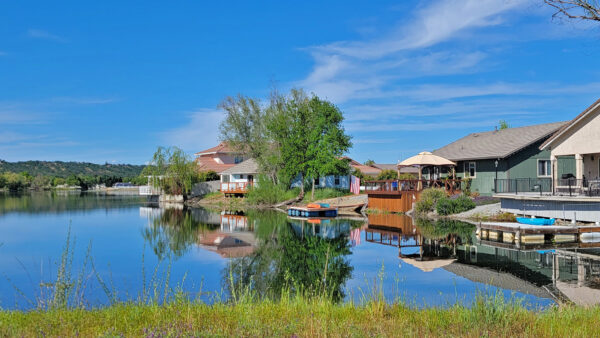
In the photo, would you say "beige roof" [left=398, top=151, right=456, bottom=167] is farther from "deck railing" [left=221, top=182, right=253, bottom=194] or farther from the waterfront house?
"deck railing" [left=221, top=182, right=253, bottom=194]

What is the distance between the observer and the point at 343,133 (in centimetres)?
5409

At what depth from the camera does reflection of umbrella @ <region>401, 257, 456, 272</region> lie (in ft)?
54.7

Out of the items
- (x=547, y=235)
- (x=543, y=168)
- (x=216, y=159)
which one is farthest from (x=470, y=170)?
(x=216, y=159)

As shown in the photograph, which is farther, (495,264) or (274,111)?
(274,111)

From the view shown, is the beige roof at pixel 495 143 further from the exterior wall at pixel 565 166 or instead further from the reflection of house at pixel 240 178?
the reflection of house at pixel 240 178

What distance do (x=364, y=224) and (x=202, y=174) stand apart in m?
43.3

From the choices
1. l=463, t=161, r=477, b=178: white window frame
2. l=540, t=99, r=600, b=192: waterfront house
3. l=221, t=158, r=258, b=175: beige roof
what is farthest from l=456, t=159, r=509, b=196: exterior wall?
l=221, t=158, r=258, b=175: beige roof

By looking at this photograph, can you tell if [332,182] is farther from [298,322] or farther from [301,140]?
[298,322]

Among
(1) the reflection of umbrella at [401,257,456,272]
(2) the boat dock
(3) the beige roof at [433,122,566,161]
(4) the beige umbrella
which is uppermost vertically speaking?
(3) the beige roof at [433,122,566,161]

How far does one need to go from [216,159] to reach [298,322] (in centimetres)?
7955

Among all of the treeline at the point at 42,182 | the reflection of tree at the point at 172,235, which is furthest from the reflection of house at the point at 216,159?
the treeline at the point at 42,182

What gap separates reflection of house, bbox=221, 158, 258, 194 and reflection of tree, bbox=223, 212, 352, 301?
1290 inches

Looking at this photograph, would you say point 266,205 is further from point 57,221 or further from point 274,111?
point 57,221

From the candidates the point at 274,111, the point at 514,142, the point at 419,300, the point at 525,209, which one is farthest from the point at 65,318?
the point at 274,111
